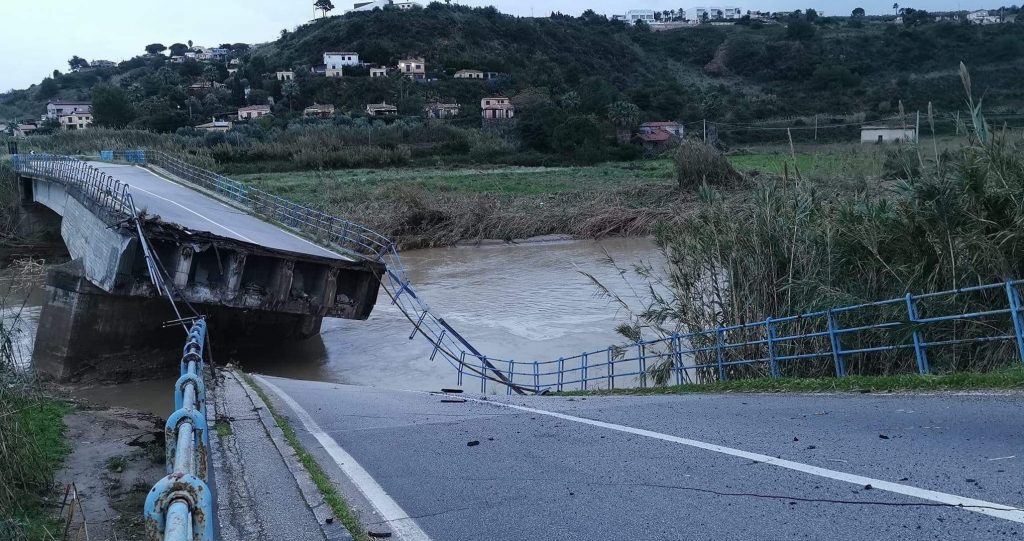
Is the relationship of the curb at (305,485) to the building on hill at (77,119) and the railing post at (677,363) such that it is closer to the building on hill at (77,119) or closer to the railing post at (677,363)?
the railing post at (677,363)

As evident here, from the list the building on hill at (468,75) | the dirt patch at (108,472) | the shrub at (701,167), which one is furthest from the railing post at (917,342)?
the building on hill at (468,75)

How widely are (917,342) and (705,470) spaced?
459 cm

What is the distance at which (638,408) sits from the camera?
32.4 feet

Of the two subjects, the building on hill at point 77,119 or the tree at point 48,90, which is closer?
the building on hill at point 77,119

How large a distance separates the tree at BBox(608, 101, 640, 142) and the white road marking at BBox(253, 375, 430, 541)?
82.7m

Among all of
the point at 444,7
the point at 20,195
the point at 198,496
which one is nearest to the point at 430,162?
the point at 20,195

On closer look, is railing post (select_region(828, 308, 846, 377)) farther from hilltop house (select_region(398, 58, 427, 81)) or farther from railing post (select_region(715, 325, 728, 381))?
hilltop house (select_region(398, 58, 427, 81))

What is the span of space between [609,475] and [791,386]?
4.44 m

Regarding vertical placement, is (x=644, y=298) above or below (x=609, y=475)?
below

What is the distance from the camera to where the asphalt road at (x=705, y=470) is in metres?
5.16

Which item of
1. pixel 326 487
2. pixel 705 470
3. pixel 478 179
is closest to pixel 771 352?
pixel 705 470

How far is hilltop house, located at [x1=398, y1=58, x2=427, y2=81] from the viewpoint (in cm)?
13614

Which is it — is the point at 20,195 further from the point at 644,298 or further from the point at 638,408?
the point at 638,408

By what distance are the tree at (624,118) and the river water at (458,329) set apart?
53.9 m
